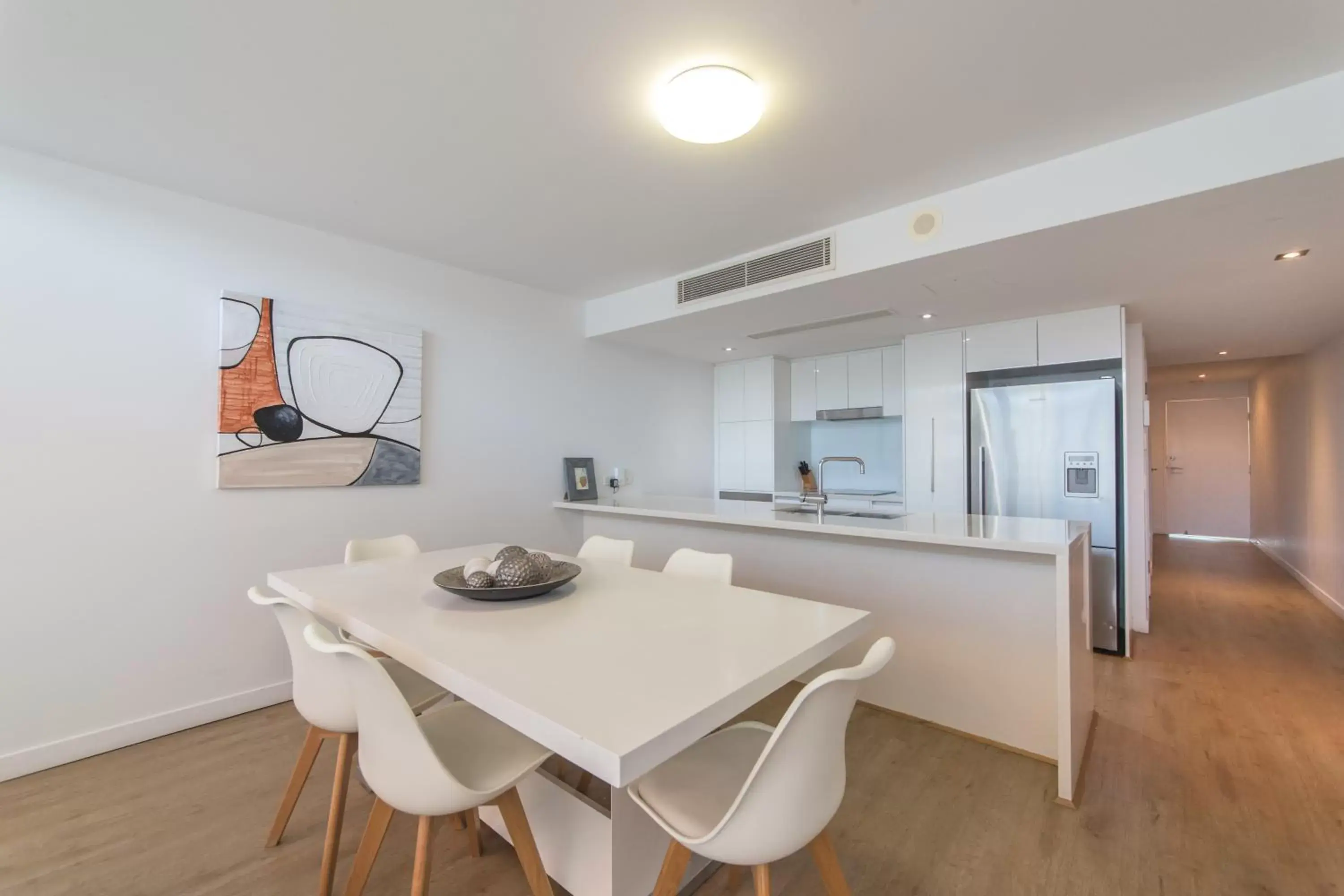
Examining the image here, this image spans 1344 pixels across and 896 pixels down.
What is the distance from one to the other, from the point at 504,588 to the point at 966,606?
1858 mm

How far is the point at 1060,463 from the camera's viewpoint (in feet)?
11.3

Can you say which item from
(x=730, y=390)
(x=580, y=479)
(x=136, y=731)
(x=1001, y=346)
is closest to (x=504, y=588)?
(x=136, y=731)

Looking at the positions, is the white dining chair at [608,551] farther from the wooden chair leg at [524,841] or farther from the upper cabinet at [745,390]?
the upper cabinet at [745,390]

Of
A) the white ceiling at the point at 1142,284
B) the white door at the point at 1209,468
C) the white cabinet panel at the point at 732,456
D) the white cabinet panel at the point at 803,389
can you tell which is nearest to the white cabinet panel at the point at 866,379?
the white ceiling at the point at 1142,284

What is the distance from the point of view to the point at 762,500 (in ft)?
Answer: 17.0

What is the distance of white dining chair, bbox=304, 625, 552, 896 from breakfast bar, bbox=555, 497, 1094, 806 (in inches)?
61.7

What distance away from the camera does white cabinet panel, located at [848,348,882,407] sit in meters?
4.71

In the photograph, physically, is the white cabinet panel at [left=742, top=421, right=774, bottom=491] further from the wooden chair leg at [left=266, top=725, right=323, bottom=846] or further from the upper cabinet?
the wooden chair leg at [left=266, top=725, right=323, bottom=846]

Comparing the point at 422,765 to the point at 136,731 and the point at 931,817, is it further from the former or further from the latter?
the point at 136,731

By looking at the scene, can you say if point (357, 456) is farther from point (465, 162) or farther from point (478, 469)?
point (465, 162)

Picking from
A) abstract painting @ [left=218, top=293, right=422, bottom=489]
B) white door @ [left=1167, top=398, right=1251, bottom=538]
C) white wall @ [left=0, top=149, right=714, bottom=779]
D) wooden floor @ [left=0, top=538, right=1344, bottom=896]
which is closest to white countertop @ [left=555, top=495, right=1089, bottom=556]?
wooden floor @ [left=0, top=538, right=1344, bottom=896]

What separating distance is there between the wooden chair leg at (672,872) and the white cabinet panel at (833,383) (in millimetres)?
4241

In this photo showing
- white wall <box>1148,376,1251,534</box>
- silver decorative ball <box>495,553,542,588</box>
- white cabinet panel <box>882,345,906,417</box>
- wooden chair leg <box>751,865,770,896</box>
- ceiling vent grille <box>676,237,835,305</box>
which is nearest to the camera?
wooden chair leg <box>751,865,770,896</box>

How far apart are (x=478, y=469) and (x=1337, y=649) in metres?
5.36
